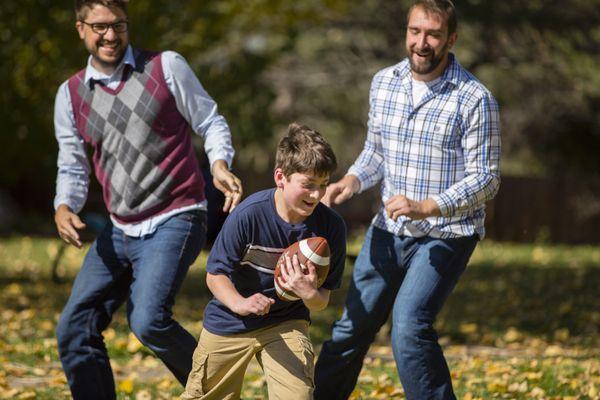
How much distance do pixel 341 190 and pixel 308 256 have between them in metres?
0.96

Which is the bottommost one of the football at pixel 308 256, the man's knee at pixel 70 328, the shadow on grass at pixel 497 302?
the shadow on grass at pixel 497 302

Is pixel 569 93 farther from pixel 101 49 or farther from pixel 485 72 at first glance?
pixel 101 49

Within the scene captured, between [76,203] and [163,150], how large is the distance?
0.56m

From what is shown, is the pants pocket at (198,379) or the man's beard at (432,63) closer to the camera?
the pants pocket at (198,379)

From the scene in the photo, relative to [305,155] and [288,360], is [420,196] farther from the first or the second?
[288,360]

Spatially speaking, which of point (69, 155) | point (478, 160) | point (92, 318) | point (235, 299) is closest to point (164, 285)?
point (92, 318)

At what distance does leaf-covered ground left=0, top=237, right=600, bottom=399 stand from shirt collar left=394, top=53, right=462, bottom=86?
6.41 ft

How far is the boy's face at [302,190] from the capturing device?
4.27 metres

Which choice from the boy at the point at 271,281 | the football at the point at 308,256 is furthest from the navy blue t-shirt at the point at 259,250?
the football at the point at 308,256

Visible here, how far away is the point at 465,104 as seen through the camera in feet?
16.4

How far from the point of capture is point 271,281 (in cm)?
449

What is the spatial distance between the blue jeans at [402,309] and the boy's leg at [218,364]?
774mm

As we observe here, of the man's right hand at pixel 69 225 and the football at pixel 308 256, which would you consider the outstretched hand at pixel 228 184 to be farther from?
the man's right hand at pixel 69 225

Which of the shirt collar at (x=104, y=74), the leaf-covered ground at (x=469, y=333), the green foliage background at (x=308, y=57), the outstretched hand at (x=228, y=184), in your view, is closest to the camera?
the outstretched hand at (x=228, y=184)
